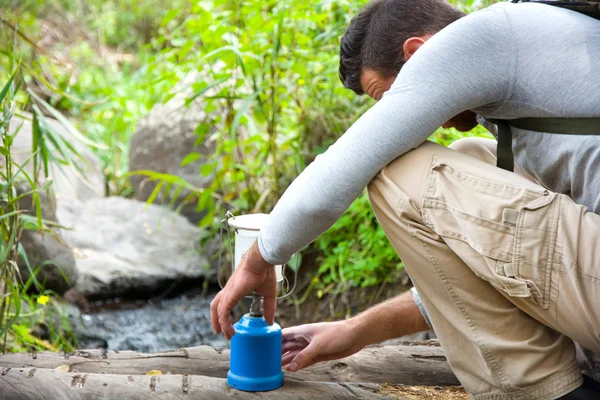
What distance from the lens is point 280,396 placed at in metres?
1.81

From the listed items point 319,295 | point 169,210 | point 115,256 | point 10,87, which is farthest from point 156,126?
point 10,87

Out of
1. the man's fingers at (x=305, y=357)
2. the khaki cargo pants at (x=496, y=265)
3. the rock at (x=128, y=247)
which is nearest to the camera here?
the khaki cargo pants at (x=496, y=265)

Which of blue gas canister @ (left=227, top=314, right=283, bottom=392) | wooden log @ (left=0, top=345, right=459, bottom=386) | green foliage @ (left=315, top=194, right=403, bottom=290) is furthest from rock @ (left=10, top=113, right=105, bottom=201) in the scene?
blue gas canister @ (left=227, top=314, right=283, bottom=392)

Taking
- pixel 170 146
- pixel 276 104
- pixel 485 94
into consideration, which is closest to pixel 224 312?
pixel 485 94

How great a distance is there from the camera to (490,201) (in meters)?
1.51

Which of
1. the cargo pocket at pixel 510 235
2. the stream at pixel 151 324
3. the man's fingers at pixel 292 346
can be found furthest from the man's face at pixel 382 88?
the stream at pixel 151 324

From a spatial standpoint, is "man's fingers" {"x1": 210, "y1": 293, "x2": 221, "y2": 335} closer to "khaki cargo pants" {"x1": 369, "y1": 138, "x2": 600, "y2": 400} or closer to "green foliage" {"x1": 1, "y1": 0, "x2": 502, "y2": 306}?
"khaki cargo pants" {"x1": 369, "y1": 138, "x2": 600, "y2": 400}

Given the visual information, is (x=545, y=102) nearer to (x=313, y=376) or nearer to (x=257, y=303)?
(x=257, y=303)

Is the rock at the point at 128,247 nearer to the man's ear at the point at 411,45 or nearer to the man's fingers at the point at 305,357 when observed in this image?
the man's fingers at the point at 305,357

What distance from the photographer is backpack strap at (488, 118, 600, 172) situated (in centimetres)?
150

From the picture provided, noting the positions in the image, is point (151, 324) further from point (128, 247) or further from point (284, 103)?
point (284, 103)

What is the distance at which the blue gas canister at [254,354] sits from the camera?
1815mm

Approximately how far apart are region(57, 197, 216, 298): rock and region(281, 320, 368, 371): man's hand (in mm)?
2318

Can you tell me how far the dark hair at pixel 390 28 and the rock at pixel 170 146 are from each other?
10.2ft
